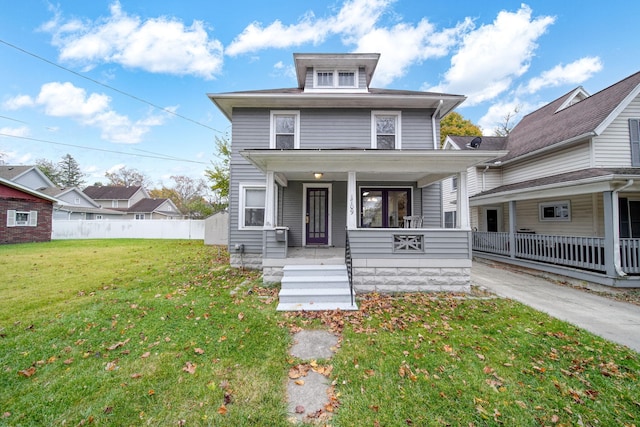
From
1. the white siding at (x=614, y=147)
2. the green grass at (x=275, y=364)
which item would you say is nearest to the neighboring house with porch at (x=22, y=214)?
the green grass at (x=275, y=364)

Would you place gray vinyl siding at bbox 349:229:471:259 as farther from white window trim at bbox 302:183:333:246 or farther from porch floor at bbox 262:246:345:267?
white window trim at bbox 302:183:333:246

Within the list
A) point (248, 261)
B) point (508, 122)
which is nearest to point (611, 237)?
point (248, 261)

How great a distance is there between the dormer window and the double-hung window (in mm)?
20500

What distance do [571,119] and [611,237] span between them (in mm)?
6301

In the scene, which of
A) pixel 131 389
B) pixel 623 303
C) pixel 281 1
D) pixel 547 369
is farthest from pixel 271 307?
pixel 281 1

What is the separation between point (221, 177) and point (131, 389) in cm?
1664

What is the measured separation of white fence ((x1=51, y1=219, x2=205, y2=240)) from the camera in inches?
749

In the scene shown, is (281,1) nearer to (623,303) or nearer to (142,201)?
(623,303)

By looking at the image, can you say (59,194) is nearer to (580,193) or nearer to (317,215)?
(317,215)

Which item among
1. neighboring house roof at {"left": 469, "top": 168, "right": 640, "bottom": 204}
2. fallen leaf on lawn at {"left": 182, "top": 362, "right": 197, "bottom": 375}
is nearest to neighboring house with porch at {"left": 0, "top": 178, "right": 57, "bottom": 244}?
fallen leaf on lawn at {"left": 182, "top": 362, "right": 197, "bottom": 375}

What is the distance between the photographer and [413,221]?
317 inches

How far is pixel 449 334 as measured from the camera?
3986mm

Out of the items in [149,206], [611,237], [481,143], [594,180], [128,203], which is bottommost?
[611,237]

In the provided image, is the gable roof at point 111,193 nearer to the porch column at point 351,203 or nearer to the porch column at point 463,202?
the porch column at point 351,203
